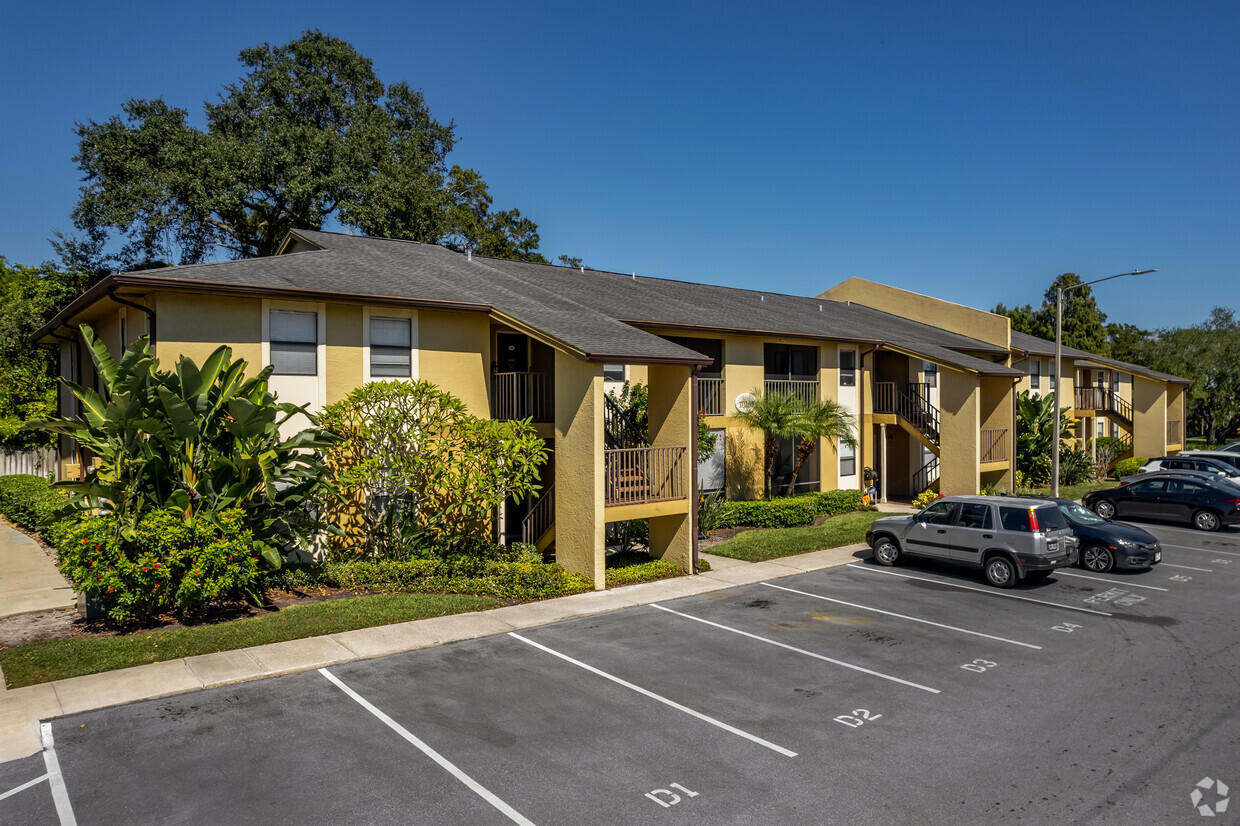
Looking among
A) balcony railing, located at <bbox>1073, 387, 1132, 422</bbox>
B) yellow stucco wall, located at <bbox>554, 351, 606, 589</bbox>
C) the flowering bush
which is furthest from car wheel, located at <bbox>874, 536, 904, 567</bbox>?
balcony railing, located at <bbox>1073, 387, 1132, 422</bbox>

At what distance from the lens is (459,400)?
15.6 m

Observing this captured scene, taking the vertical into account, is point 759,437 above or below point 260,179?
below

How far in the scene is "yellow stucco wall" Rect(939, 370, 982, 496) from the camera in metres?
25.1

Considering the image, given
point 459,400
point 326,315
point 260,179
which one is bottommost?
point 459,400

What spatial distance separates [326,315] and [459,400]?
3.04m

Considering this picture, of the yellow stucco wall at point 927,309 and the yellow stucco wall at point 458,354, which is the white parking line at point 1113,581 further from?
the yellow stucco wall at point 927,309

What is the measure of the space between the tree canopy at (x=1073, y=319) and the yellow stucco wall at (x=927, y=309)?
114 ft

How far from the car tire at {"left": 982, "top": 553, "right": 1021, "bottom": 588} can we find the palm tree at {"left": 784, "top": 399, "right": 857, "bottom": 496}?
276 inches

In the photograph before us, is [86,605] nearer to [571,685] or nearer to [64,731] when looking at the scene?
[64,731]

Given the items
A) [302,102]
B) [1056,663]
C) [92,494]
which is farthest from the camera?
[302,102]

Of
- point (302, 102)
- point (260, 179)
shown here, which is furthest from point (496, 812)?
point (302, 102)

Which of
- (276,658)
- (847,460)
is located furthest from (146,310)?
(847,460)

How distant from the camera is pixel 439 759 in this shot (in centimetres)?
764

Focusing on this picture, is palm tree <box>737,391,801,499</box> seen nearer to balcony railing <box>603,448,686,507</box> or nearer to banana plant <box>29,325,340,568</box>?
balcony railing <box>603,448,686,507</box>
